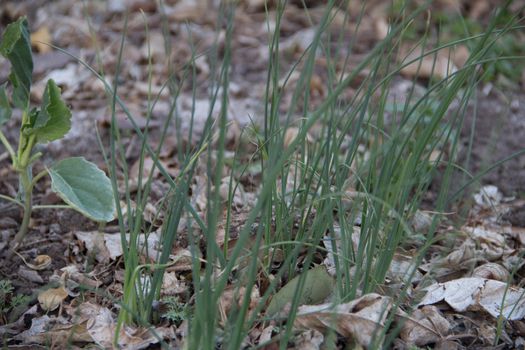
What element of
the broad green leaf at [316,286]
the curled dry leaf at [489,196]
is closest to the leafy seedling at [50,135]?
the broad green leaf at [316,286]

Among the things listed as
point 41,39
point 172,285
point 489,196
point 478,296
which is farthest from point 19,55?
point 41,39

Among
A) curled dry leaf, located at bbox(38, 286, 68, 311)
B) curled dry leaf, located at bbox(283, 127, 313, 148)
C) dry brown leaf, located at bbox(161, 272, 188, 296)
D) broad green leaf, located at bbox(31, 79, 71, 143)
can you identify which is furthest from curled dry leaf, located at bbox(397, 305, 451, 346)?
curled dry leaf, located at bbox(283, 127, 313, 148)

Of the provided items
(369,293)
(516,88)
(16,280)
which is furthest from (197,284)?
(516,88)

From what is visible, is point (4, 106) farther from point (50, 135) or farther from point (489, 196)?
point (489, 196)

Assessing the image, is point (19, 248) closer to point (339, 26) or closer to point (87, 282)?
point (87, 282)

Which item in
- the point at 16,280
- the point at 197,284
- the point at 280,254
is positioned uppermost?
the point at 197,284
